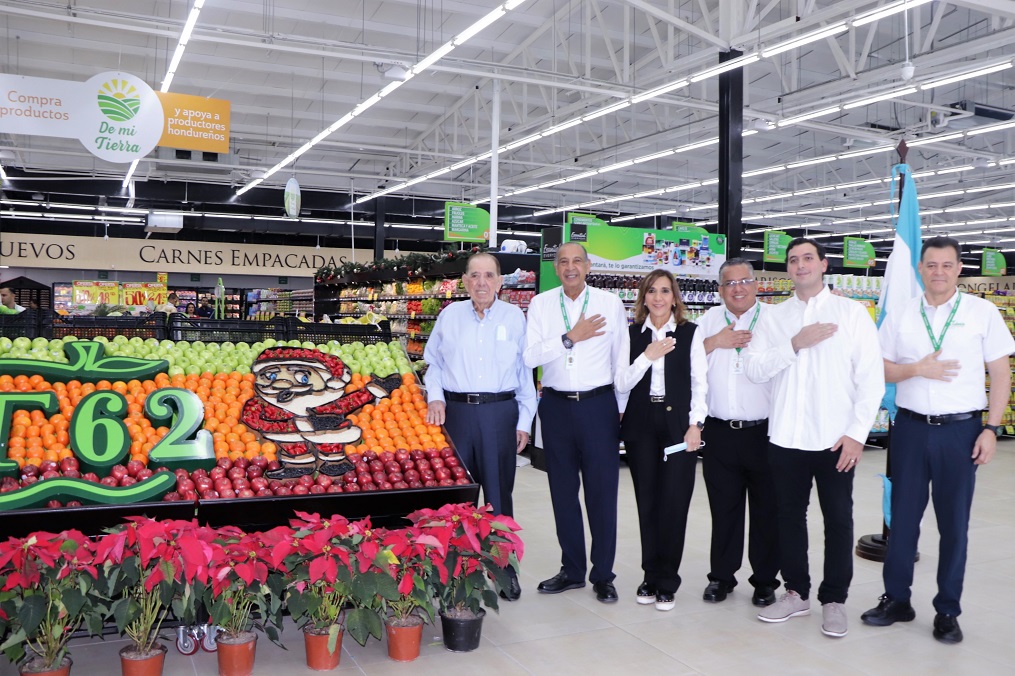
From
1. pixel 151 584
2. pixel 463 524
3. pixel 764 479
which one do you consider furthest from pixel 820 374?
pixel 151 584

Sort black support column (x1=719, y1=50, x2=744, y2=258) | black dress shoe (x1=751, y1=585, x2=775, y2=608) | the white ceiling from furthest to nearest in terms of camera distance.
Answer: the white ceiling
black support column (x1=719, y1=50, x2=744, y2=258)
black dress shoe (x1=751, y1=585, x2=775, y2=608)

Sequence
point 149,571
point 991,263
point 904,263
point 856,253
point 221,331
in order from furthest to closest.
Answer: point 856,253
point 991,263
point 221,331
point 904,263
point 149,571

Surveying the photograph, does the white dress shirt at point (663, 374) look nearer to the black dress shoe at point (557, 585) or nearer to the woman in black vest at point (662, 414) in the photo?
the woman in black vest at point (662, 414)

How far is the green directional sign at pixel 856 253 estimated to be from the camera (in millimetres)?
17500

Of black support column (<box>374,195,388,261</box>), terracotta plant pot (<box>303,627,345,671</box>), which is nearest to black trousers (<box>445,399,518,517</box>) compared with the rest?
terracotta plant pot (<box>303,627,345,671</box>)

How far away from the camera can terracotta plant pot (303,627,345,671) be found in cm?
300

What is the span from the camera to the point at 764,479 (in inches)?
144

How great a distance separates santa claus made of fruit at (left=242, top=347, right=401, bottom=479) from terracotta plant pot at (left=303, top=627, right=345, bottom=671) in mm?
686

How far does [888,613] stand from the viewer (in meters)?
3.60

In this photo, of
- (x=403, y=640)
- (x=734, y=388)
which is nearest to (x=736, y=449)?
(x=734, y=388)

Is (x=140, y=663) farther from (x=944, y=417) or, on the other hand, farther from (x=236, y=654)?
(x=944, y=417)

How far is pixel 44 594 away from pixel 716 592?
2753 millimetres

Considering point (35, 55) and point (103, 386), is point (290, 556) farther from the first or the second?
point (35, 55)

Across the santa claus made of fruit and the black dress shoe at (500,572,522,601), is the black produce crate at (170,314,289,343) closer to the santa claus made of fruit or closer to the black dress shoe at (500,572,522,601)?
the santa claus made of fruit
